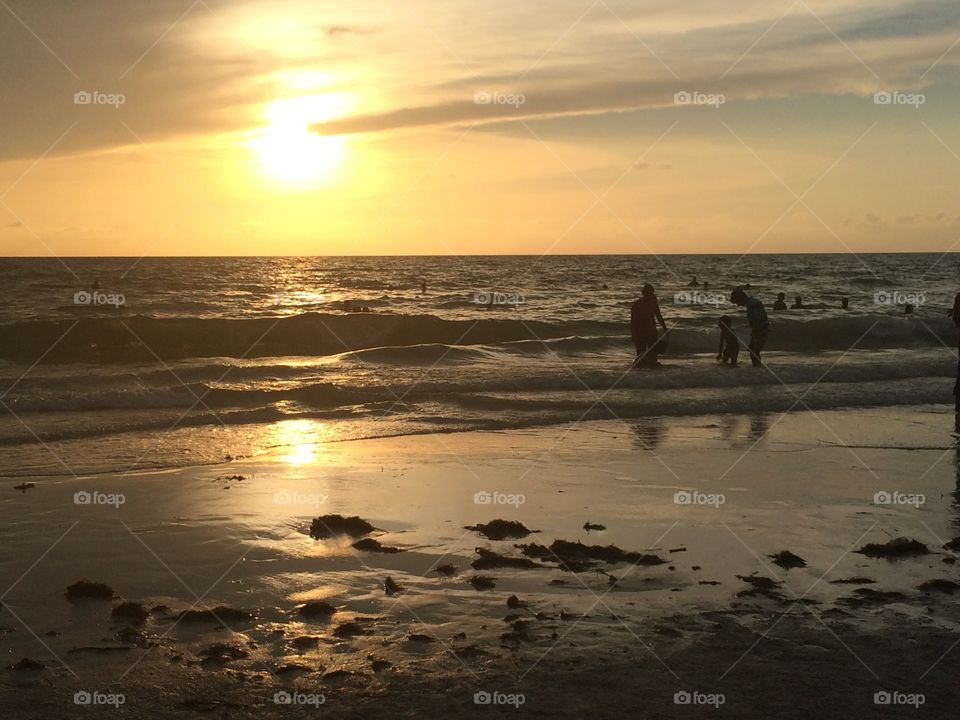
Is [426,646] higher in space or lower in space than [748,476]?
lower

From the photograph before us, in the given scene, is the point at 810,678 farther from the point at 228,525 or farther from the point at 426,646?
the point at 228,525

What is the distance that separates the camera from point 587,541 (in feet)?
26.6

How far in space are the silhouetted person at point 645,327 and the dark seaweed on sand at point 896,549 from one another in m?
14.0

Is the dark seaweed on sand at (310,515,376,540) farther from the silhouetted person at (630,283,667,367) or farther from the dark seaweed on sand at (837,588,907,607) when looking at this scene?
the silhouetted person at (630,283,667,367)

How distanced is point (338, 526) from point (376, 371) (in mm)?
14295

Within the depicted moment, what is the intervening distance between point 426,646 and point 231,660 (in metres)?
1.15

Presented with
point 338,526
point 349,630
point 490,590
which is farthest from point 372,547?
point 349,630

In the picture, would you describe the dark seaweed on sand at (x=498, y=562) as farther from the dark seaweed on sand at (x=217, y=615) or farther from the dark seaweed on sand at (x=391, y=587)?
the dark seaweed on sand at (x=217, y=615)

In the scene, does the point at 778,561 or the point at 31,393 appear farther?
the point at 31,393

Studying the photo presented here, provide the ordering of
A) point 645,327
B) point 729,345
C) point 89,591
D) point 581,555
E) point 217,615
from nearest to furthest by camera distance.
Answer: point 217,615 < point 89,591 < point 581,555 < point 645,327 < point 729,345

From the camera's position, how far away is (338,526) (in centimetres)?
852

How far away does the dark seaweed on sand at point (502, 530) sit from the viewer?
27.0ft

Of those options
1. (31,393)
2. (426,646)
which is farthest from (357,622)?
(31,393)

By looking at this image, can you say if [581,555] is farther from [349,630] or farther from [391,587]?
[349,630]
